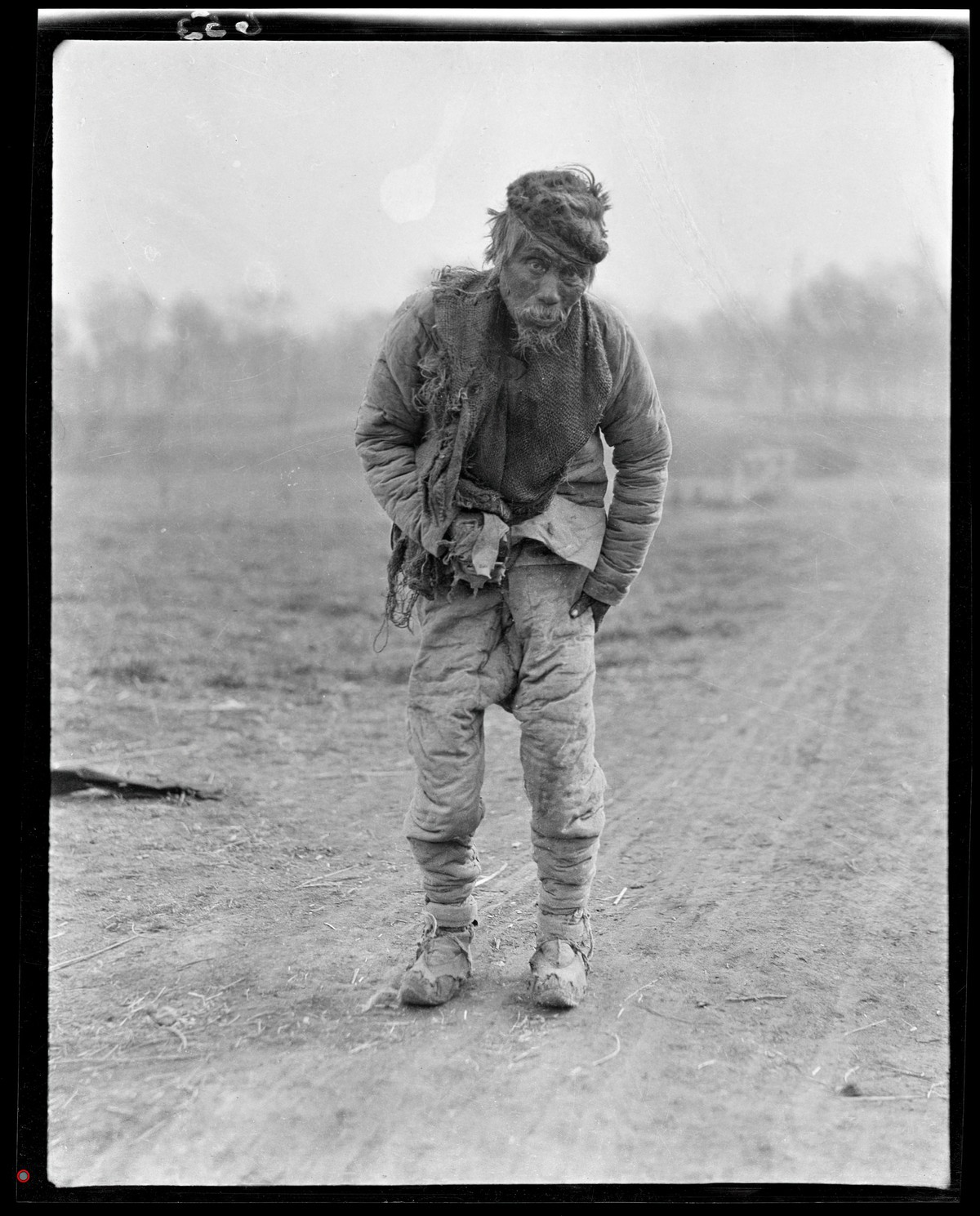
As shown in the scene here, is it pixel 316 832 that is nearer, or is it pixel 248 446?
pixel 316 832

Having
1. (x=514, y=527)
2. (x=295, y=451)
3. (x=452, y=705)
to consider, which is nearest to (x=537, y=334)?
(x=514, y=527)

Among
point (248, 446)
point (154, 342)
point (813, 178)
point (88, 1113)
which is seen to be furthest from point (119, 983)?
point (813, 178)

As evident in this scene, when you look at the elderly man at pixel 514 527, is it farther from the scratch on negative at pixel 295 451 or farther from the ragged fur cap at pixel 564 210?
the scratch on negative at pixel 295 451

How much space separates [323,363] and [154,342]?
986 mm

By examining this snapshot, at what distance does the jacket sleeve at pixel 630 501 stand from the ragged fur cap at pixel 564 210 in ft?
1.80

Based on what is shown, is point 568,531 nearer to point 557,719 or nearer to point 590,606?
point 590,606

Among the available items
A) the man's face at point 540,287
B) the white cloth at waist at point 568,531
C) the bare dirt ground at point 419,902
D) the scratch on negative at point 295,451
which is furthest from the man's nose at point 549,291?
the scratch on negative at point 295,451

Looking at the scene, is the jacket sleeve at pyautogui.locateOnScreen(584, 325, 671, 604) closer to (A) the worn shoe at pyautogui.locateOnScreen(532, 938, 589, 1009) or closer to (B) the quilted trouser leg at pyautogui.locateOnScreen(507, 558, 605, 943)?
(B) the quilted trouser leg at pyautogui.locateOnScreen(507, 558, 605, 943)

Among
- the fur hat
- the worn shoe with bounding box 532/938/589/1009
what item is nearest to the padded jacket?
the fur hat

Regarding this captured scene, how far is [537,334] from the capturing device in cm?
323

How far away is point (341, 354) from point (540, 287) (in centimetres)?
298

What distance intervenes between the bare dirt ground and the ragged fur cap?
4.43ft

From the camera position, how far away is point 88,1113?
3164mm

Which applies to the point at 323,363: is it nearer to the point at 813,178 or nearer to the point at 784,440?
the point at 813,178
